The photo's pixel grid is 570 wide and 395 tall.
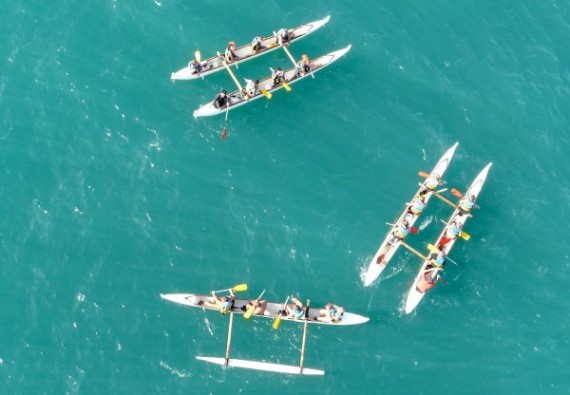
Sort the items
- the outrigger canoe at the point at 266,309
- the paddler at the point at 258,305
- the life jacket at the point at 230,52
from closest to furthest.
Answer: the paddler at the point at 258,305
the outrigger canoe at the point at 266,309
the life jacket at the point at 230,52

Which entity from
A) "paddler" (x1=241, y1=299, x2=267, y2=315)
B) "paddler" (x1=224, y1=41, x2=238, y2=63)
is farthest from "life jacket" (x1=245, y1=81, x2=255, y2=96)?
"paddler" (x1=241, y1=299, x2=267, y2=315)

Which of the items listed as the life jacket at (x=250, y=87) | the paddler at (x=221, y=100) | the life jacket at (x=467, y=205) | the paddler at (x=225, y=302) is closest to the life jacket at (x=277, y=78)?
the life jacket at (x=250, y=87)

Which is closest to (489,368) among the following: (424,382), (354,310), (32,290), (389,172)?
(424,382)

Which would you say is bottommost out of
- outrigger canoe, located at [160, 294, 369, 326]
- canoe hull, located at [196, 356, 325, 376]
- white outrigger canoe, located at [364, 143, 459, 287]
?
canoe hull, located at [196, 356, 325, 376]

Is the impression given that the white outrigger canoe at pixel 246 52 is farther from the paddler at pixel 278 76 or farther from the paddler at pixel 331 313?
the paddler at pixel 331 313

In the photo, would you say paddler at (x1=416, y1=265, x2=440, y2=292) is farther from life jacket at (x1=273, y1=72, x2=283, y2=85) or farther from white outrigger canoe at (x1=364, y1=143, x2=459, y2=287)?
life jacket at (x1=273, y1=72, x2=283, y2=85)

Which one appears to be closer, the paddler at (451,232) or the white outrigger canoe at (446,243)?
the white outrigger canoe at (446,243)

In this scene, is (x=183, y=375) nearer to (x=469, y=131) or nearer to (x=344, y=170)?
(x=344, y=170)

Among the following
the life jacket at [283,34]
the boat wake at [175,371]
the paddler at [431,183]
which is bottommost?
the boat wake at [175,371]
